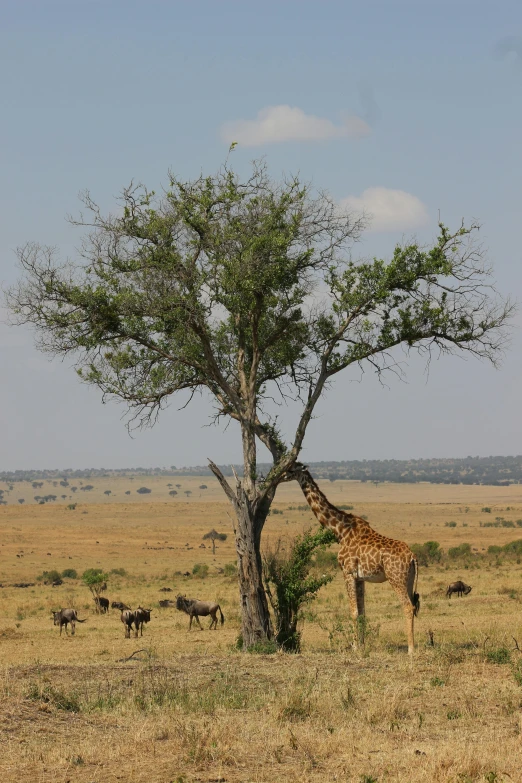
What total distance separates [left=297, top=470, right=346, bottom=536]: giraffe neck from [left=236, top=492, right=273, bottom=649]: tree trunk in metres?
1.32

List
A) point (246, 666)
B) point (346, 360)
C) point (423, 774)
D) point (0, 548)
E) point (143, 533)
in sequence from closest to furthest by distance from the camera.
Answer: point (423, 774) → point (246, 666) → point (346, 360) → point (0, 548) → point (143, 533)

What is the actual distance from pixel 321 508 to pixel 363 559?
1.61 m

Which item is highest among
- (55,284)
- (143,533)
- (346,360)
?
(55,284)

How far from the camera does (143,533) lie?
90188 mm

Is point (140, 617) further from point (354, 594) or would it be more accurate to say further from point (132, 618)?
point (354, 594)

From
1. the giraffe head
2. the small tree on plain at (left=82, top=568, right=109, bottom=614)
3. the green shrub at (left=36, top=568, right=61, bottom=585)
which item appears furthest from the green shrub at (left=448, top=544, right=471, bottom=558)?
the giraffe head

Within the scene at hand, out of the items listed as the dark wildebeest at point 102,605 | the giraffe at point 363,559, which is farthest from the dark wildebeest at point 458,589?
the giraffe at point 363,559

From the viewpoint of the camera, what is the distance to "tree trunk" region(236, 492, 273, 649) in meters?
17.8

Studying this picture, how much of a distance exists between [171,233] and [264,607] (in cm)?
726

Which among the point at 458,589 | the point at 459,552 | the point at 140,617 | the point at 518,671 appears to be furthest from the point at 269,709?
the point at 459,552

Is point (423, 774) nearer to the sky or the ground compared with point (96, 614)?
nearer to the sky

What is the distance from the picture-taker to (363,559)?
1727 centimetres

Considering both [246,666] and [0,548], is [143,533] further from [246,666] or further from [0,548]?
[246,666]

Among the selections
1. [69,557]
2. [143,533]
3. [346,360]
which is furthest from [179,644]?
[143,533]
